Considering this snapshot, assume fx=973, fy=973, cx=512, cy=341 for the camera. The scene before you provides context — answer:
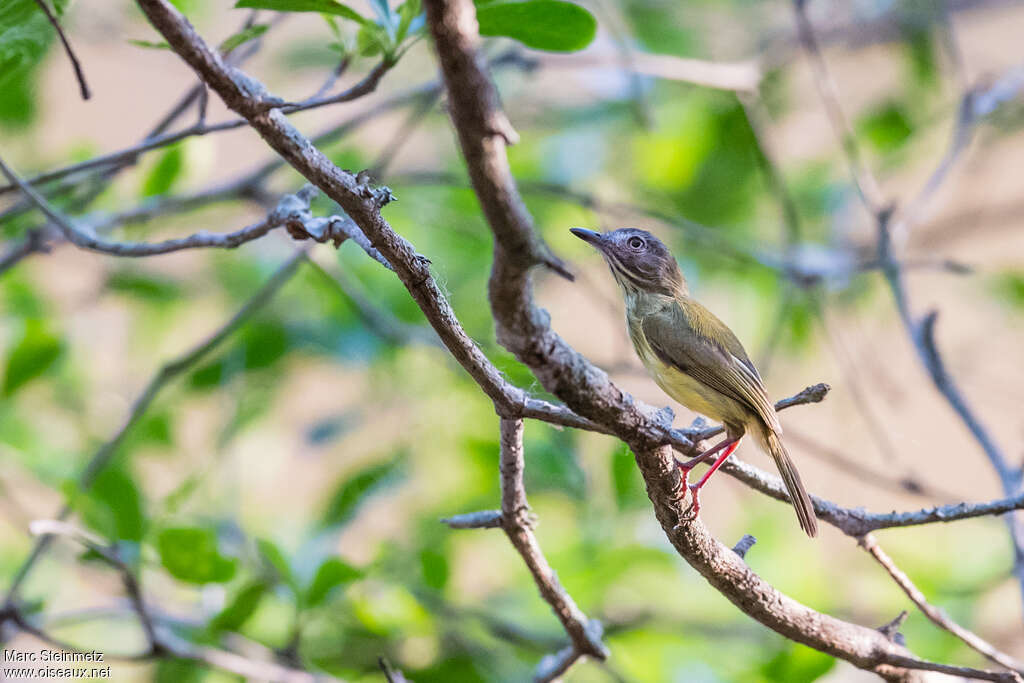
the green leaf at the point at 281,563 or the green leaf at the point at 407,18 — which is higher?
the green leaf at the point at 407,18

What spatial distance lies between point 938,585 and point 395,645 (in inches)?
65.4

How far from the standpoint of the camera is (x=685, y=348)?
6.35 ft

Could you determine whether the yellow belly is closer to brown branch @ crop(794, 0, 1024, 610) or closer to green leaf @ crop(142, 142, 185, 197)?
brown branch @ crop(794, 0, 1024, 610)

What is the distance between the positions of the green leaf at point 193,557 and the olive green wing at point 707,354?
94cm

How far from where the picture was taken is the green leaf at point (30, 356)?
2336 millimetres

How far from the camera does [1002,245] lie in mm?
6359

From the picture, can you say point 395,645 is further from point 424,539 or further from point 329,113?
point 329,113

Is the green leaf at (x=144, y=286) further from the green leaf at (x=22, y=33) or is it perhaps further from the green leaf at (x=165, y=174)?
the green leaf at (x=22, y=33)

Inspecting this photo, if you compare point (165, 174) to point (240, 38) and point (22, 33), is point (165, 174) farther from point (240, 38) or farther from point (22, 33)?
point (240, 38)

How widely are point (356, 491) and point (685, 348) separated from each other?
96cm

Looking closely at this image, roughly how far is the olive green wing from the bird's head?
9 cm

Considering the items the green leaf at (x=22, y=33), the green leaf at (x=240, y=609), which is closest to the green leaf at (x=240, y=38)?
the green leaf at (x=22, y=33)

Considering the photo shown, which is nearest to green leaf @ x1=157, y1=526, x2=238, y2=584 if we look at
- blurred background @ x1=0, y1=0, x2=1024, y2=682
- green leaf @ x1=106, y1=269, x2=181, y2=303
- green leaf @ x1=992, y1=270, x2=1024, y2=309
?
blurred background @ x1=0, y1=0, x2=1024, y2=682

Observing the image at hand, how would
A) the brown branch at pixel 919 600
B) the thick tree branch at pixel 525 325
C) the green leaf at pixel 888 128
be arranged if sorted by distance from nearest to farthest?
the thick tree branch at pixel 525 325, the brown branch at pixel 919 600, the green leaf at pixel 888 128
